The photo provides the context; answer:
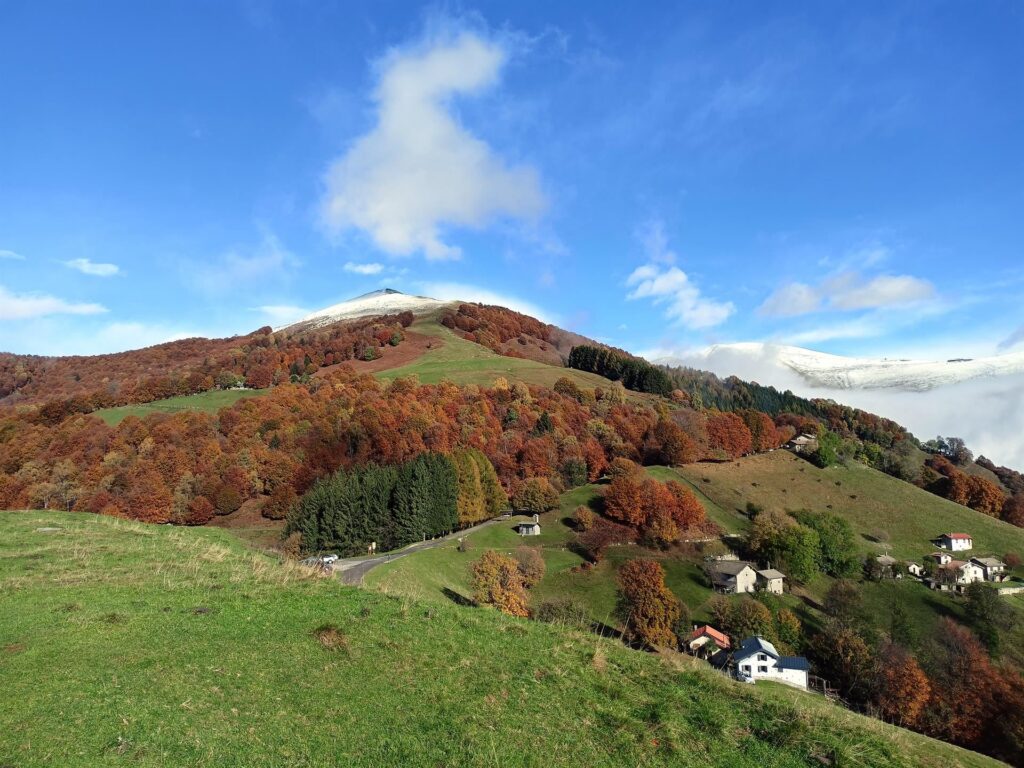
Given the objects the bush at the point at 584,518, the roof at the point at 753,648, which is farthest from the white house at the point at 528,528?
the roof at the point at 753,648

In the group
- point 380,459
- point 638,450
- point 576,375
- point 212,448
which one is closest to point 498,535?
point 380,459

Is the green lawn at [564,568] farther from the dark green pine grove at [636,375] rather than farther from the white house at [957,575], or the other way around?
the dark green pine grove at [636,375]

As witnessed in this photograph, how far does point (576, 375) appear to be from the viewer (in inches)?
7190

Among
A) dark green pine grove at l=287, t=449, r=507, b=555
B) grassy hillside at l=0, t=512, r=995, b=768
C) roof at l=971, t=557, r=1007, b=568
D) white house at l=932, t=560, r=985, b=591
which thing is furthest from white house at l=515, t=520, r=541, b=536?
grassy hillside at l=0, t=512, r=995, b=768

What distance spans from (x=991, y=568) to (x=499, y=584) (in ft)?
294

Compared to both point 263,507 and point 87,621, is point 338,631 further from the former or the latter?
point 263,507

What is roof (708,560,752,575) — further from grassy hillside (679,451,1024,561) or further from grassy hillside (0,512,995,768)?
grassy hillside (0,512,995,768)

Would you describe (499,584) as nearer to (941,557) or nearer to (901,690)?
(901,690)

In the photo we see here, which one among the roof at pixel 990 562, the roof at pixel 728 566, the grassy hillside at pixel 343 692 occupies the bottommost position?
the roof at pixel 990 562

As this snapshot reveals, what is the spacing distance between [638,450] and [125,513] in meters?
108

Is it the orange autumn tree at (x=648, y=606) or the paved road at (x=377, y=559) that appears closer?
the paved road at (x=377, y=559)

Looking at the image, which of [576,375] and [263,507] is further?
[576,375]

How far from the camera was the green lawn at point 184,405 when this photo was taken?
124 m

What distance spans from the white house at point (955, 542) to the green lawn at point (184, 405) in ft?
509
